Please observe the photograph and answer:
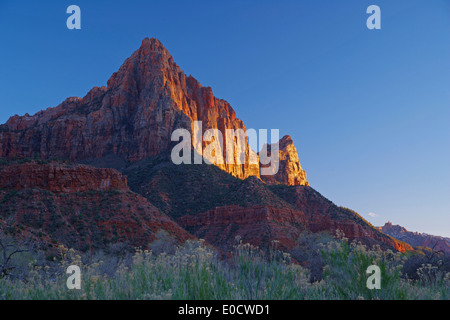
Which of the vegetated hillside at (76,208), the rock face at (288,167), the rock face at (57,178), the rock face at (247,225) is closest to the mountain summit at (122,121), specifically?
the rock face at (247,225)

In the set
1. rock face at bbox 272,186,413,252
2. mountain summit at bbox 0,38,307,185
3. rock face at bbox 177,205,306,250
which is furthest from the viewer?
mountain summit at bbox 0,38,307,185

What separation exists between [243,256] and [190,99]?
136 m

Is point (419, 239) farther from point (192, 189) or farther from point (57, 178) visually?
point (57, 178)

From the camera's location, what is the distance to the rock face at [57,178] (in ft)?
146

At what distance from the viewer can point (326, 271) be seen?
7793 mm

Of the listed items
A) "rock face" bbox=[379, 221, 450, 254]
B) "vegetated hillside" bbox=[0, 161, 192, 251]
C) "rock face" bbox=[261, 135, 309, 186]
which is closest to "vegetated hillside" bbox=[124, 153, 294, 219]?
"vegetated hillside" bbox=[0, 161, 192, 251]

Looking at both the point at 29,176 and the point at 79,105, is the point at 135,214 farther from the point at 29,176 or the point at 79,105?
the point at 79,105

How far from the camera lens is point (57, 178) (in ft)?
155

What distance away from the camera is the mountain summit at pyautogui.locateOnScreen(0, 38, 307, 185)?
103 metres

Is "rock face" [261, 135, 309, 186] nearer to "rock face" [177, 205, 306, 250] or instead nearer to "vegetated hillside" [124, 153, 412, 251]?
"vegetated hillside" [124, 153, 412, 251]

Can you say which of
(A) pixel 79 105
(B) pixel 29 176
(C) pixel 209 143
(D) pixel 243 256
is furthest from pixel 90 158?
(D) pixel 243 256

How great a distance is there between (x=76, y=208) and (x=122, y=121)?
7228 cm

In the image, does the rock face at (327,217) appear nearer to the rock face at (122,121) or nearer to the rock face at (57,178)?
the rock face at (122,121)

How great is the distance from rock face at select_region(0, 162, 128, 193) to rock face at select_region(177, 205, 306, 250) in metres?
20.2
